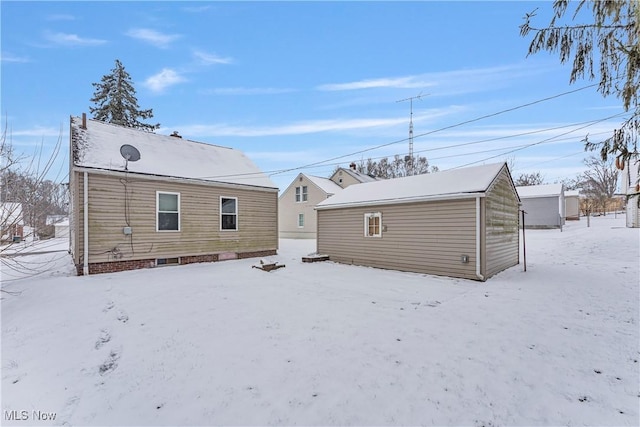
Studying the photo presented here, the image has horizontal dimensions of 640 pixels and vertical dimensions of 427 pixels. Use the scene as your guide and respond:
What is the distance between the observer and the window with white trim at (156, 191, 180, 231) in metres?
10.4

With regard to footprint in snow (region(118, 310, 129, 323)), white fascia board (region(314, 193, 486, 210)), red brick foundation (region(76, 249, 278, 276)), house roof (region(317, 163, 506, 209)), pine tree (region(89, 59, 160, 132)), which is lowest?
footprint in snow (region(118, 310, 129, 323))

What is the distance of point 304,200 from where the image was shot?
81.4 ft

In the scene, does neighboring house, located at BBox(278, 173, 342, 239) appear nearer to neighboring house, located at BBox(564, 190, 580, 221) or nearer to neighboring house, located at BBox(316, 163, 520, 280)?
neighboring house, located at BBox(316, 163, 520, 280)

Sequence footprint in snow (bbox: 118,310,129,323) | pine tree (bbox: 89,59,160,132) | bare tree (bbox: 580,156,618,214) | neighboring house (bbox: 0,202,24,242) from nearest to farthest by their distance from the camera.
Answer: neighboring house (bbox: 0,202,24,242) → footprint in snow (bbox: 118,310,129,323) → pine tree (bbox: 89,59,160,132) → bare tree (bbox: 580,156,618,214)

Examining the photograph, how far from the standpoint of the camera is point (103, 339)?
14.2 ft

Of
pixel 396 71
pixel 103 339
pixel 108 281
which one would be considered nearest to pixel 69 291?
pixel 108 281

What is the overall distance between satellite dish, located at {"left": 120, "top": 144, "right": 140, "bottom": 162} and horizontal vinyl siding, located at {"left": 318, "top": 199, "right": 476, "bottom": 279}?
25.2ft

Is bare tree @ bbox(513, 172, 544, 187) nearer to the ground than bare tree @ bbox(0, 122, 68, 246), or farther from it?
farther from it

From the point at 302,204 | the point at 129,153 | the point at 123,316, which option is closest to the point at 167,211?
the point at 129,153

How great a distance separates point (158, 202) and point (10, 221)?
20.2 feet

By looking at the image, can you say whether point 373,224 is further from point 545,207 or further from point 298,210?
point 545,207

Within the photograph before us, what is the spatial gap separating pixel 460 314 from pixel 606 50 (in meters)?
4.45

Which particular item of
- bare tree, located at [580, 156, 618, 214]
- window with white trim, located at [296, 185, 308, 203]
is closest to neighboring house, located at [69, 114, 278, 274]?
window with white trim, located at [296, 185, 308, 203]

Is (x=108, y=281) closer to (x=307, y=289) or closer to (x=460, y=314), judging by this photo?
(x=307, y=289)
